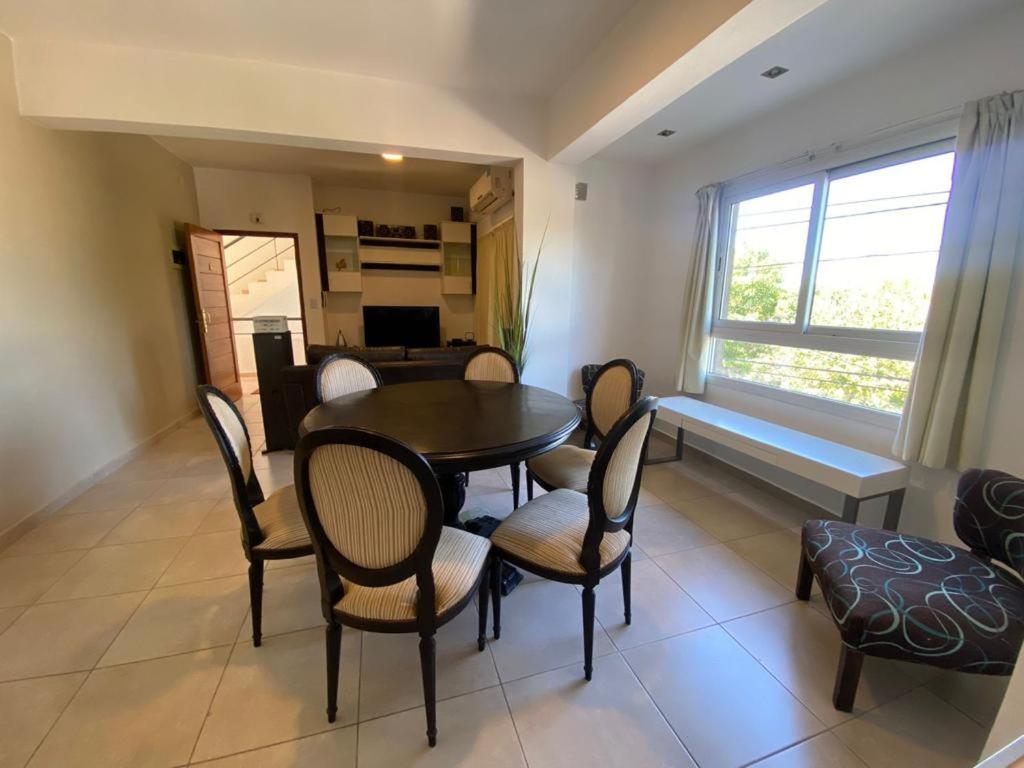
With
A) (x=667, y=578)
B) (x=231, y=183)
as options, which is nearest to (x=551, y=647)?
(x=667, y=578)

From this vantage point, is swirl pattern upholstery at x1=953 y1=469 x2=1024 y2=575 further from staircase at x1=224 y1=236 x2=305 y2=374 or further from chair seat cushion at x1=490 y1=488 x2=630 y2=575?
staircase at x1=224 y1=236 x2=305 y2=374

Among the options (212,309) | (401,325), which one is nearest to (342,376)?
(212,309)

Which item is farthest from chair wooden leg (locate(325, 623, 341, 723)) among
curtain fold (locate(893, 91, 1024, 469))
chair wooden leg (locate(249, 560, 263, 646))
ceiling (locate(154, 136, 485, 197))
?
ceiling (locate(154, 136, 485, 197))

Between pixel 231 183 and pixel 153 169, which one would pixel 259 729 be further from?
pixel 231 183

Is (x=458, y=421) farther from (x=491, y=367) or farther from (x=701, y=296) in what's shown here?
(x=701, y=296)

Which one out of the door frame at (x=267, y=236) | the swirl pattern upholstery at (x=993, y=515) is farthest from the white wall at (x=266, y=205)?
the swirl pattern upholstery at (x=993, y=515)

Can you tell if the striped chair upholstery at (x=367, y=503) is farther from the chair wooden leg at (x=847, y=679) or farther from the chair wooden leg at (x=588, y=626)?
the chair wooden leg at (x=847, y=679)

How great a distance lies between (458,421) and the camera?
1553mm

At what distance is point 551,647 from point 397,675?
0.54 meters

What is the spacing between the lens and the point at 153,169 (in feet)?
12.0

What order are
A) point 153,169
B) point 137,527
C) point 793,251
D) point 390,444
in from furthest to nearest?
point 153,169, point 793,251, point 137,527, point 390,444

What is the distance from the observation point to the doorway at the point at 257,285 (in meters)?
6.50

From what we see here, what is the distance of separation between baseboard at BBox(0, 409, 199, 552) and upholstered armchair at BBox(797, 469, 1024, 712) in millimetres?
3632

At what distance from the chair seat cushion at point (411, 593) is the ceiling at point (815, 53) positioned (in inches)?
98.5
